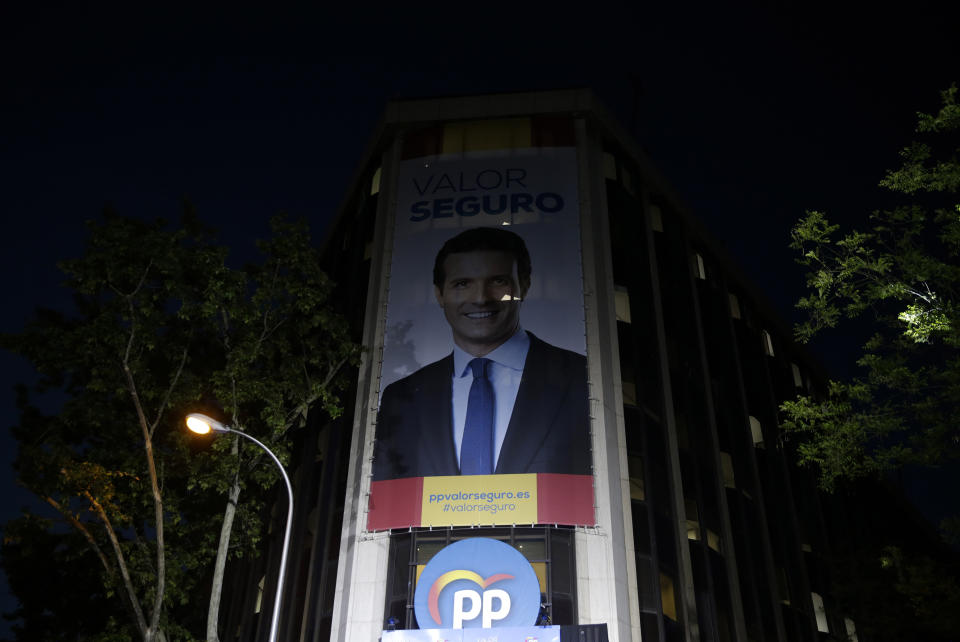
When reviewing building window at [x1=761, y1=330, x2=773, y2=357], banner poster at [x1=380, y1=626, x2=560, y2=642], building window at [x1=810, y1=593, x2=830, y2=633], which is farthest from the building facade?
building window at [x1=761, y1=330, x2=773, y2=357]

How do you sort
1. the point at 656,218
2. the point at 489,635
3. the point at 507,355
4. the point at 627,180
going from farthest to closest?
the point at 656,218 → the point at 627,180 → the point at 507,355 → the point at 489,635

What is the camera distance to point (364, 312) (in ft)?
99.4

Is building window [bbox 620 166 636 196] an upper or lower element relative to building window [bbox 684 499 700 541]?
upper

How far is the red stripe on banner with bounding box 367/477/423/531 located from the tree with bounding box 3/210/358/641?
308 centimetres

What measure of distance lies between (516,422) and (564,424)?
1.57m

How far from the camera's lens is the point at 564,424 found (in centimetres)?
2495

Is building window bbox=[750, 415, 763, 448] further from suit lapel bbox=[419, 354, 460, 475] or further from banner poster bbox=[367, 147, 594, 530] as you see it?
suit lapel bbox=[419, 354, 460, 475]

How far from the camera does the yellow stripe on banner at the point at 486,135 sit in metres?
31.3

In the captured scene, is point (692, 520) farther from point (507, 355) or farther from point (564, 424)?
point (507, 355)

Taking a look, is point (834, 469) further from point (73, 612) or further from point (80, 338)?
point (73, 612)

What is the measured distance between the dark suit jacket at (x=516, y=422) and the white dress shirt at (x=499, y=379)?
0.17 m

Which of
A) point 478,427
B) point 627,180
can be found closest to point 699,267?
point 627,180

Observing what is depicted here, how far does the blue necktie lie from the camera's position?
962 inches

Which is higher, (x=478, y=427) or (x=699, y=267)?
(x=699, y=267)
